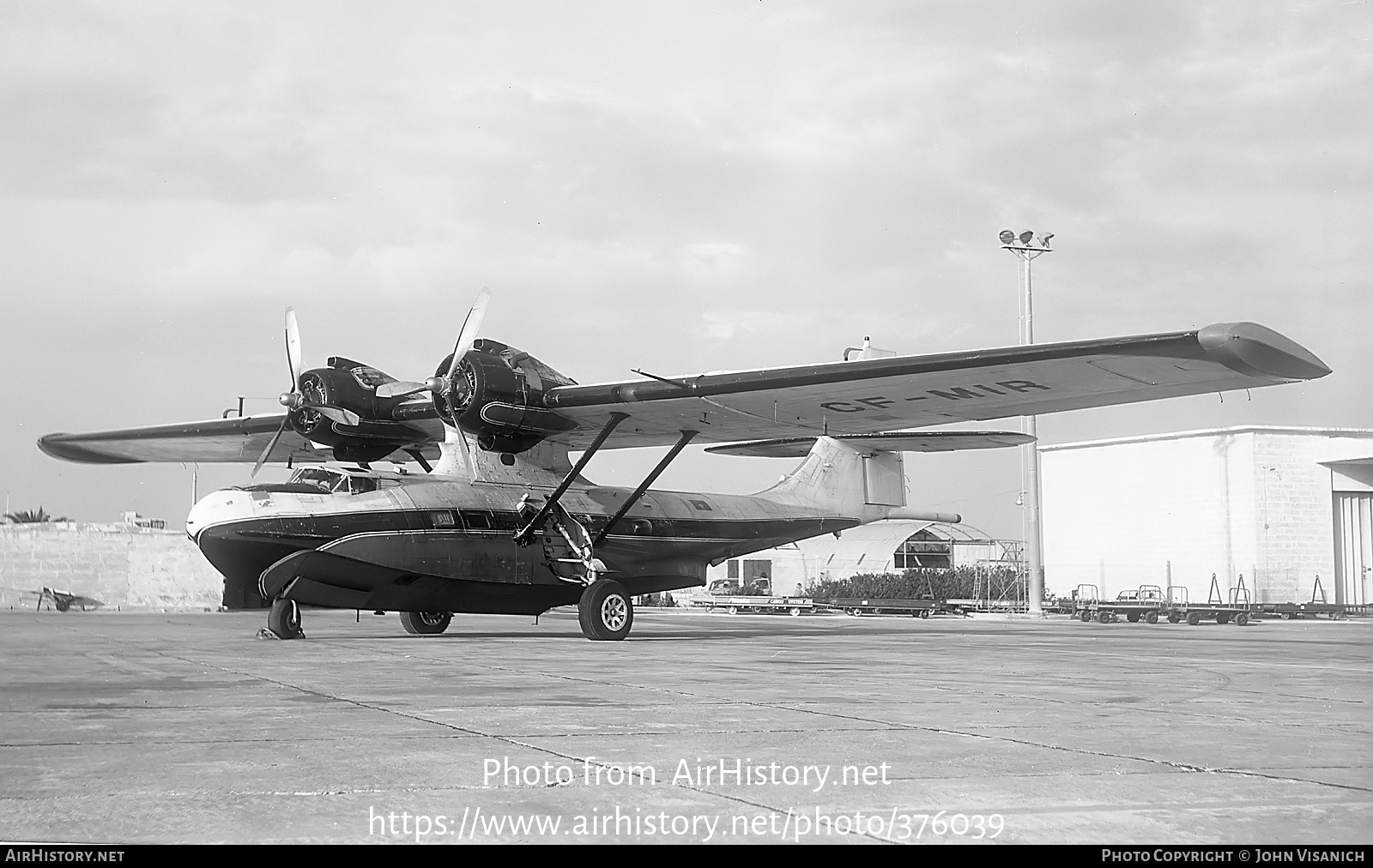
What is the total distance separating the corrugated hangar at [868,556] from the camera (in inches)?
2336

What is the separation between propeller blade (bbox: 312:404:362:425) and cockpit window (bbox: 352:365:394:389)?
62 cm

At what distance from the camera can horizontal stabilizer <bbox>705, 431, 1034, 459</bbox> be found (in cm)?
2197

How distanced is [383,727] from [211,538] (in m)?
10.9

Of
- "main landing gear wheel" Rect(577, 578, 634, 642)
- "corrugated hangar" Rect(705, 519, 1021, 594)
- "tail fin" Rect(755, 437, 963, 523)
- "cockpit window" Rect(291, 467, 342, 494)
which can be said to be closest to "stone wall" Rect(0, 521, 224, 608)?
"corrugated hangar" Rect(705, 519, 1021, 594)

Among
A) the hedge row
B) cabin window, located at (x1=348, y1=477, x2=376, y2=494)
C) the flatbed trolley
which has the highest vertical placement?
cabin window, located at (x1=348, y1=477, x2=376, y2=494)

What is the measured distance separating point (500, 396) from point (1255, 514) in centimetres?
3374

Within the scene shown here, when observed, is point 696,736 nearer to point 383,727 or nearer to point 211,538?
point 383,727

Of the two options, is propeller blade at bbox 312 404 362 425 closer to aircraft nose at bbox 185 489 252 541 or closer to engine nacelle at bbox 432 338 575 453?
engine nacelle at bbox 432 338 575 453

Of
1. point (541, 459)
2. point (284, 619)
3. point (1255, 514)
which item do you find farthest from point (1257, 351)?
point (1255, 514)

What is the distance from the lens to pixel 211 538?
16.9m

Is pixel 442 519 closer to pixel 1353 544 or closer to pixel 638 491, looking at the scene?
pixel 638 491

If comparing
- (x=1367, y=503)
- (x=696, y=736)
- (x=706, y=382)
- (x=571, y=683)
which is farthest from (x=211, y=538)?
(x=1367, y=503)

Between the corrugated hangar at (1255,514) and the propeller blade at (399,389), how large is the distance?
32954 millimetres

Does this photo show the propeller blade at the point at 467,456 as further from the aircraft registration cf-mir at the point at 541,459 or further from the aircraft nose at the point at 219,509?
the aircraft nose at the point at 219,509
